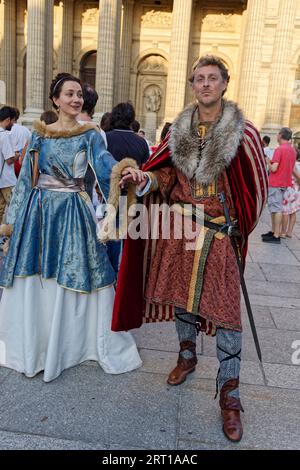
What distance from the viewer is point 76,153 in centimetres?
299

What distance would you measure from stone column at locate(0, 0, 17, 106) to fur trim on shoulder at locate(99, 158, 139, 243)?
24820 mm

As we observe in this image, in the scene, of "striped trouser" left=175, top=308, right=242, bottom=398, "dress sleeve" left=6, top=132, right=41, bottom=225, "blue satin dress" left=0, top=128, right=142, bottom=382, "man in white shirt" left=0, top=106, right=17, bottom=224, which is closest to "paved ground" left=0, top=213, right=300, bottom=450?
"blue satin dress" left=0, top=128, right=142, bottom=382

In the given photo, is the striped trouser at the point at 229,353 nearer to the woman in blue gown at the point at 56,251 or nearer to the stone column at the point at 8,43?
the woman in blue gown at the point at 56,251

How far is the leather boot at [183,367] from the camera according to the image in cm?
317

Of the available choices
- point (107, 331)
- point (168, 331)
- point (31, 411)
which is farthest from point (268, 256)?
Answer: point (31, 411)

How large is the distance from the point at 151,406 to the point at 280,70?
2050 centimetres

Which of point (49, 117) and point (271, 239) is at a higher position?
point (49, 117)

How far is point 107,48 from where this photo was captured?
20.7 meters

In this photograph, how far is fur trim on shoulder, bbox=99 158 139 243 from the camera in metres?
2.68

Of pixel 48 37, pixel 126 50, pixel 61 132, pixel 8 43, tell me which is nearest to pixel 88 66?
pixel 126 50

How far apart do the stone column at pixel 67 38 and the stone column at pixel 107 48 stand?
15.2 feet

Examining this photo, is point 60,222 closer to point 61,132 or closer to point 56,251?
point 56,251

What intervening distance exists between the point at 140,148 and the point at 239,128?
1.91 metres

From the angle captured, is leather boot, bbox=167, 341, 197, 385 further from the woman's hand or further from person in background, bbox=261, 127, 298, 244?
person in background, bbox=261, 127, 298, 244
